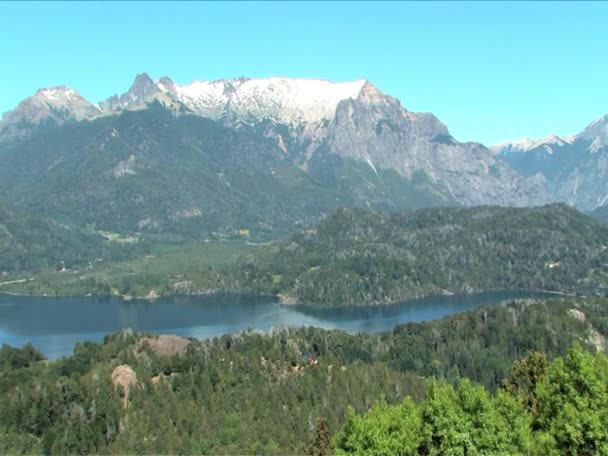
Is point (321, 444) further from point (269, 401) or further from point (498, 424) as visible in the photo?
point (269, 401)

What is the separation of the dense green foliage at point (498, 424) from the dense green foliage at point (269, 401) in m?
0.11

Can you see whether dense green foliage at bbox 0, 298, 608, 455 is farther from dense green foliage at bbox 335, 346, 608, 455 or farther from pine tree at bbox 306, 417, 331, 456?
pine tree at bbox 306, 417, 331, 456

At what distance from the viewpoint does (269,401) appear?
12875 cm

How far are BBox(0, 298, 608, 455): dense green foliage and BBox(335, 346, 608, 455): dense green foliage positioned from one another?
112 mm

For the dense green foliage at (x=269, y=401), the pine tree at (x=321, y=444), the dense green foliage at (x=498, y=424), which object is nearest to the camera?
the dense green foliage at (x=498, y=424)

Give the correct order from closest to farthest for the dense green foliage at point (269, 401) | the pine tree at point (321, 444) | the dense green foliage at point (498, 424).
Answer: the dense green foliage at point (498, 424) → the dense green foliage at point (269, 401) → the pine tree at point (321, 444)

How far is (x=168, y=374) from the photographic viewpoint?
140 m

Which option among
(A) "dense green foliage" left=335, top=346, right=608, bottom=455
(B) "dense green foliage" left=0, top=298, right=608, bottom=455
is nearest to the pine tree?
(B) "dense green foliage" left=0, top=298, right=608, bottom=455

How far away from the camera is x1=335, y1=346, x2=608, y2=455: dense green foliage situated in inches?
2215

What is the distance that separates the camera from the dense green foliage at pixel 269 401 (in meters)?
58.6

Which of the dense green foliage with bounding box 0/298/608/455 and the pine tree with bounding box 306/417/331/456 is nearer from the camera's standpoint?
the dense green foliage with bounding box 0/298/608/455

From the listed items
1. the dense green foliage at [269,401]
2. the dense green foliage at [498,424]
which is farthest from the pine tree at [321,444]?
the dense green foliage at [498,424]

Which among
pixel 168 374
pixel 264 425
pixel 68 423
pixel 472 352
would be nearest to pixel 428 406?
pixel 264 425

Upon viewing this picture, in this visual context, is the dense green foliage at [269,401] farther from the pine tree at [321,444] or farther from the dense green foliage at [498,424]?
the pine tree at [321,444]
